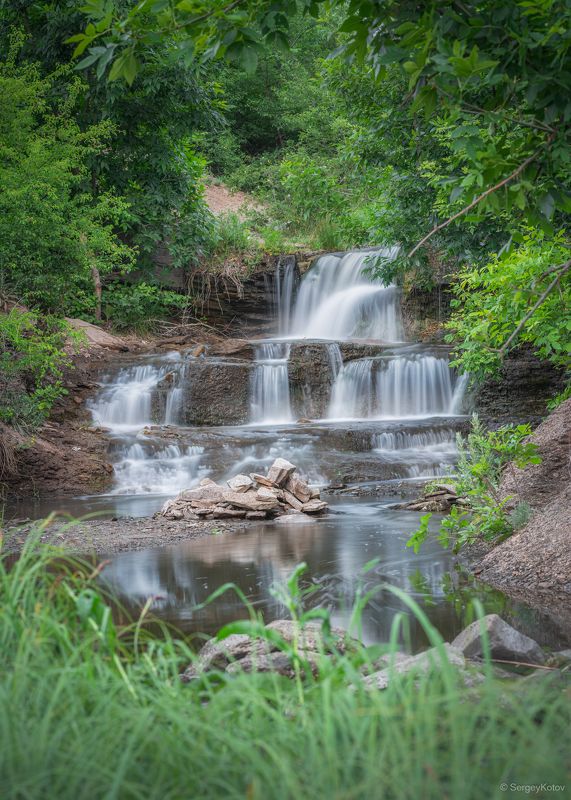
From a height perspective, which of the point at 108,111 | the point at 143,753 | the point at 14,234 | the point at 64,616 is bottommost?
the point at 143,753

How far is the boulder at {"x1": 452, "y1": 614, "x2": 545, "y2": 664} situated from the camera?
4.09 meters

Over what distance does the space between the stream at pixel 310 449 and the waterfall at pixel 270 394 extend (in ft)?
0.10

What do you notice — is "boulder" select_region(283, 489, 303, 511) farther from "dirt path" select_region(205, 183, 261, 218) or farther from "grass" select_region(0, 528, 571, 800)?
"dirt path" select_region(205, 183, 261, 218)

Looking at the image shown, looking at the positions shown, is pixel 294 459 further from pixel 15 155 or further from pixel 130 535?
pixel 15 155

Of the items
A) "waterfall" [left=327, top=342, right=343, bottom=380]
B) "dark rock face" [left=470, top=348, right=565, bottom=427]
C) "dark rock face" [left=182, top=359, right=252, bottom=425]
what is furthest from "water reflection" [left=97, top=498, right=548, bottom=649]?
"waterfall" [left=327, top=342, right=343, bottom=380]

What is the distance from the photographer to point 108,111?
19.2 m

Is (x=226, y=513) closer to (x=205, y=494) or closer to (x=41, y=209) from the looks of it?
(x=205, y=494)

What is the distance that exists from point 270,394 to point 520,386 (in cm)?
526

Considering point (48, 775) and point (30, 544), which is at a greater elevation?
point (30, 544)

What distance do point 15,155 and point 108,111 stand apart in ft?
16.4

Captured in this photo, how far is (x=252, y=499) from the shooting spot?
1050 centimetres

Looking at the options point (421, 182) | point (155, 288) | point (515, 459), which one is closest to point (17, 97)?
point (155, 288)

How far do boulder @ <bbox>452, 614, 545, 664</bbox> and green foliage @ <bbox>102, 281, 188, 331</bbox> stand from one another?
1714 cm

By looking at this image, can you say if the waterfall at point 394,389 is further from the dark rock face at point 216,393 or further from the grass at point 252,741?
the grass at point 252,741
